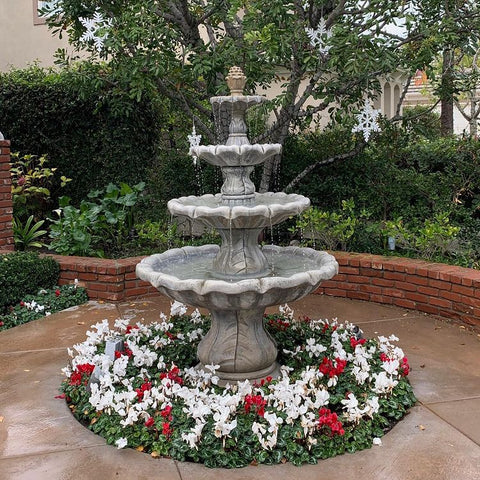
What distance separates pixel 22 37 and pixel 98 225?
10300 millimetres

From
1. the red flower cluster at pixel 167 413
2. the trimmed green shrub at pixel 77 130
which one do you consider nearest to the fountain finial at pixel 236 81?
the red flower cluster at pixel 167 413

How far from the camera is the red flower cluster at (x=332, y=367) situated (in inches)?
172

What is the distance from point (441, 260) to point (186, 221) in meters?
3.77

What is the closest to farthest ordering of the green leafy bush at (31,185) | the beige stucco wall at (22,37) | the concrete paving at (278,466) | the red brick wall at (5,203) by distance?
1. the concrete paving at (278,466)
2. the red brick wall at (5,203)
3. the green leafy bush at (31,185)
4. the beige stucco wall at (22,37)

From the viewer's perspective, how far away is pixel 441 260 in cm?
682

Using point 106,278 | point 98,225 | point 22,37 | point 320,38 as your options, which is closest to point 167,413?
point 106,278

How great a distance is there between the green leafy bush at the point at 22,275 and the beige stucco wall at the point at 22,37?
10.2 m

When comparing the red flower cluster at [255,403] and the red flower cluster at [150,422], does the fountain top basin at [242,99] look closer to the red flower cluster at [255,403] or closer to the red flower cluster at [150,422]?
the red flower cluster at [255,403]

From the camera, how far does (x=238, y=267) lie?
4.64m

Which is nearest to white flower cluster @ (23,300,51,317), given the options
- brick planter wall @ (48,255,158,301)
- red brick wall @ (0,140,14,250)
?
brick planter wall @ (48,255,158,301)

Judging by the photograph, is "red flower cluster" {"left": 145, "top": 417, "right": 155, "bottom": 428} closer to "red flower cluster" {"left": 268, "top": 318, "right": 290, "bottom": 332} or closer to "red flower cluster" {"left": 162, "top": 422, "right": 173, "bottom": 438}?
"red flower cluster" {"left": 162, "top": 422, "right": 173, "bottom": 438}

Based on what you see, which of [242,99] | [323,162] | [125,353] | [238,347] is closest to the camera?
[242,99]

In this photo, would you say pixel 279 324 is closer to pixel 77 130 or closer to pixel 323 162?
pixel 323 162

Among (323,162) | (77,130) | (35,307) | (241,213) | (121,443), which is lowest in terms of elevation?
(35,307)
